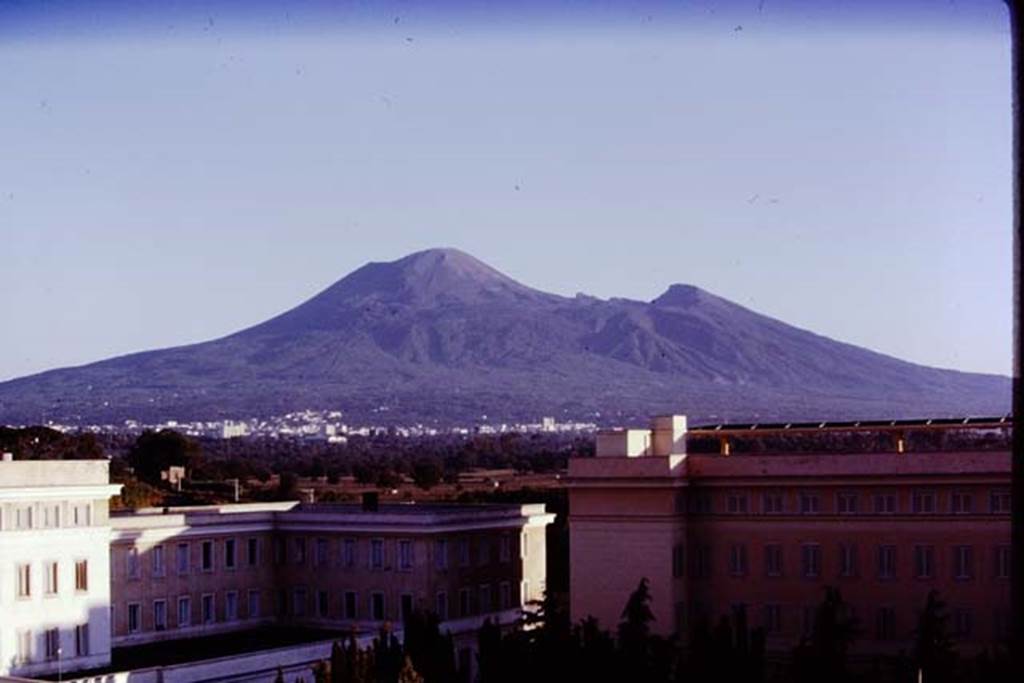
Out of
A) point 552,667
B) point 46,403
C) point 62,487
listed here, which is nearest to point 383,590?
point 62,487

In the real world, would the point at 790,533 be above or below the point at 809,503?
below

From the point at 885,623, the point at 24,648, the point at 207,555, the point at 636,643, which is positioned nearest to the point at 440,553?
the point at 207,555

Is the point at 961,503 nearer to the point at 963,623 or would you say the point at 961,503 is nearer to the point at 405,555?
Answer: the point at 963,623

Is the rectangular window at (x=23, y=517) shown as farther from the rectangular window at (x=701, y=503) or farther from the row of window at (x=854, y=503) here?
the rectangular window at (x=701, y=503)

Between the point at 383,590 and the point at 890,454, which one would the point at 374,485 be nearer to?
the point at 383,590

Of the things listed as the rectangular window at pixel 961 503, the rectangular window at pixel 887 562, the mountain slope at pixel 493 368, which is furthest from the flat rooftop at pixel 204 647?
the mountain slope at pixel 493 368
